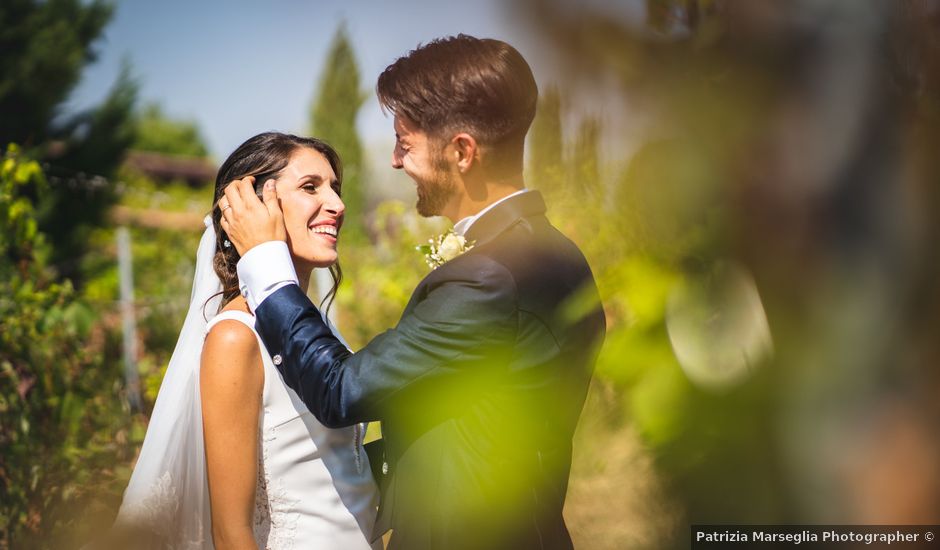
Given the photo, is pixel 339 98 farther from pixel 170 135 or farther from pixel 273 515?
pixel 273 515

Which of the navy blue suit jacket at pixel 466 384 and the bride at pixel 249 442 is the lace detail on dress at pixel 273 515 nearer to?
the bride at pixel 249 442

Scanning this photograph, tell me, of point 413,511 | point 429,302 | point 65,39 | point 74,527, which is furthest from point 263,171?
point 65,39

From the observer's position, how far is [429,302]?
1.81m

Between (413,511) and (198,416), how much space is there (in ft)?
2.43

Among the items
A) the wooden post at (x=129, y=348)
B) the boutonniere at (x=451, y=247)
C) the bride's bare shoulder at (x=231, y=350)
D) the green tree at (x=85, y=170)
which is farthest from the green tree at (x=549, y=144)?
the green tree at (x=85, y=170)

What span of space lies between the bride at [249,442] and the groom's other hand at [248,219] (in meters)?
0.24

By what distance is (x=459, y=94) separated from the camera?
190 centimetres

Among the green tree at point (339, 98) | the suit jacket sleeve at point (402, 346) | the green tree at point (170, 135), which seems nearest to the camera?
the suit jacket sleeve at point (402, 346)

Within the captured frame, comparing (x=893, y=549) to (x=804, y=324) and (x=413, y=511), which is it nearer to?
(x=804, y=324)

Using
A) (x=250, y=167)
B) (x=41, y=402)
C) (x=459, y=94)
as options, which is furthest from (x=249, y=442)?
(x=41, y=402)

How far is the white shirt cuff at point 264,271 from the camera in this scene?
6.12 ft

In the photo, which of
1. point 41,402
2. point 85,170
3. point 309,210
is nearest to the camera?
point 309,210

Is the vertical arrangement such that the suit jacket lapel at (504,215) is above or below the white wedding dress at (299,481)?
above

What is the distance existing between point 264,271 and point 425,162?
47 cm
